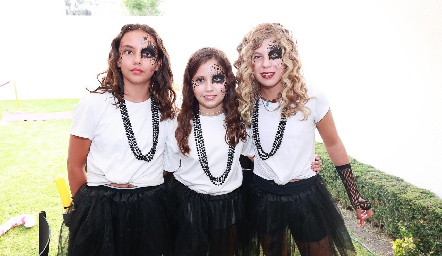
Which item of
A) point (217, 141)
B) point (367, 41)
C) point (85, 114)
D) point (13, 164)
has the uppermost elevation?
point (367, 41)

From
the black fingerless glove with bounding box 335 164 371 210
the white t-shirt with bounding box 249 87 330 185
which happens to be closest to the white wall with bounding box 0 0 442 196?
the black fingerless glove with bounding box 335 164 371 210

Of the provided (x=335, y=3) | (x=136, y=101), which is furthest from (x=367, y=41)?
(x=136, y=101)

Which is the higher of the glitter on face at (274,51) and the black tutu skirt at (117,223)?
the glitter on face at (274,51)

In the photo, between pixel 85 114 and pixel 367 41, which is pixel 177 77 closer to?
pixel 367 41

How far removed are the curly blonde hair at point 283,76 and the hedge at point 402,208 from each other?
5.70ft

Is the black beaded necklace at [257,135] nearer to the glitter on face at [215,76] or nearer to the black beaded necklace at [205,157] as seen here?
the black beaded necklace at [205,157]

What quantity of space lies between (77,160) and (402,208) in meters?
2.77

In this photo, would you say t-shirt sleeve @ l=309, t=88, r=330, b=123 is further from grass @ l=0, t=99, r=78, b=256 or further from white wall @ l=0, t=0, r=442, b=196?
grass @ l=0, t=99, r=78, b=256

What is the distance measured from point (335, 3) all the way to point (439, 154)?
7.84ft

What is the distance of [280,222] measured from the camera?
202cm

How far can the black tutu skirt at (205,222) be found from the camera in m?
1.99

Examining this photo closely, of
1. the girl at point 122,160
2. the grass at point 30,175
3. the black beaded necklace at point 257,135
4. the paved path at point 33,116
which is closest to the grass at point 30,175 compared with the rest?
the grass at point 30,175

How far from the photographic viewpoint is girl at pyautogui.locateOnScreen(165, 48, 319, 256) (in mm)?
2008

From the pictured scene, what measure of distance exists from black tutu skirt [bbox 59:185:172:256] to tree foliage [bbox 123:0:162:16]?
18.0 meters
